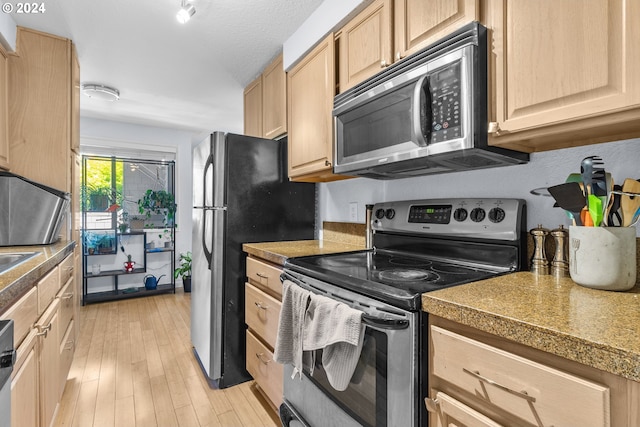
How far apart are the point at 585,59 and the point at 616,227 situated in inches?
18.1

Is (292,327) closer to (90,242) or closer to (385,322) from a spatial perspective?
(385,322)

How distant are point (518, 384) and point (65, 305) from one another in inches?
87.2

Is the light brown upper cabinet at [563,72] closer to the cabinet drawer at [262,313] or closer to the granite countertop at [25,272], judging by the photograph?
the cabinet drawer at [262,313]

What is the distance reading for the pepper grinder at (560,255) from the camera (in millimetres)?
1082

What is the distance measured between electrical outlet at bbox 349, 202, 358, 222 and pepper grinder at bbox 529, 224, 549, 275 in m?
1.10

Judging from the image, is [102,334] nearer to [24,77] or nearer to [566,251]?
[24,77]

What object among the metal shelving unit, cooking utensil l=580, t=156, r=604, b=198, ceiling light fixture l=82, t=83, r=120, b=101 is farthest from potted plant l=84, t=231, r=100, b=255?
cooking utensil l=580, t=156, r=604, b=198

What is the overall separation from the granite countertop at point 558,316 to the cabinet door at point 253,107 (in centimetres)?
228

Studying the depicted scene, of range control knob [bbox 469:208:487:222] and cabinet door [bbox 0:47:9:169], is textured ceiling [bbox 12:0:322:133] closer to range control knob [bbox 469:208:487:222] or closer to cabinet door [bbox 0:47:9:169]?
cabinet door [bbox 0:47:9:169]

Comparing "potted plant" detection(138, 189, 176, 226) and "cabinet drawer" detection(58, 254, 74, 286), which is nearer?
"cabinet drawer" detection(58, 254, 74, 286)

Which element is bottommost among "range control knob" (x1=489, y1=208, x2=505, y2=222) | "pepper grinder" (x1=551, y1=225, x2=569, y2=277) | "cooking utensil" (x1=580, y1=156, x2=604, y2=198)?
"pepper grinder" (x1=551, y1=225, x2=569, y2=277)

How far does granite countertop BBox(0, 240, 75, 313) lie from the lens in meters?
0.92

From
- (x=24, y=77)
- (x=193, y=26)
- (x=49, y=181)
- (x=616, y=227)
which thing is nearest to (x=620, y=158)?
(x=616, y=227)

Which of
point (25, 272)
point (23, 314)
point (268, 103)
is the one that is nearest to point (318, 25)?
point (268, 103)
